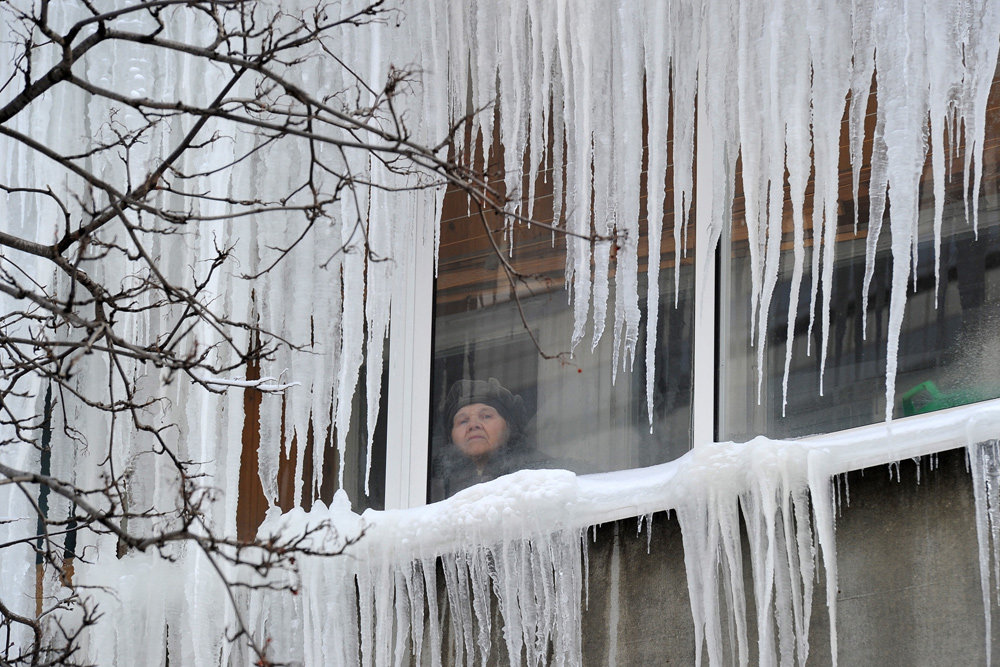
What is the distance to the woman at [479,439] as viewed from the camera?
478 cm

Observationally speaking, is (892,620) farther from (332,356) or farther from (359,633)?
(332,356)

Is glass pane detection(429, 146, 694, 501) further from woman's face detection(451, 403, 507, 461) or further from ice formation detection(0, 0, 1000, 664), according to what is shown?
ice formation detection(0, 0, 1000, 664)

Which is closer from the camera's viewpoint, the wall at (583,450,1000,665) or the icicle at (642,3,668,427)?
the wall at (583,450,1000,665)

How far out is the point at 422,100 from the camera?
5.09 metres

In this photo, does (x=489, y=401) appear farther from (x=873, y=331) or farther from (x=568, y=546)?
(x=873, y=331)

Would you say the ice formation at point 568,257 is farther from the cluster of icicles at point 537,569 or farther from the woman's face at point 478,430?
the woman's face at point 478,430

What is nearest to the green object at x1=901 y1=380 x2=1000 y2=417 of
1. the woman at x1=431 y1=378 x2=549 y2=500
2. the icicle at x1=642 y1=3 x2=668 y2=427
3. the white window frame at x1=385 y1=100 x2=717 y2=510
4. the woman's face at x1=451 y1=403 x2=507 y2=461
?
the icicle at x1=642 y1=3 x2=668 y2=427

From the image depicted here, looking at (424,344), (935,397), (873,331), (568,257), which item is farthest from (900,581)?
(424,344)

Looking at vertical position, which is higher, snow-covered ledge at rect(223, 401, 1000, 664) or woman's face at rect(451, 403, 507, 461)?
woman's face at rect(451, 403, 507, 461)

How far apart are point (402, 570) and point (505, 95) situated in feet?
6.02

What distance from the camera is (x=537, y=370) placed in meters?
4.80

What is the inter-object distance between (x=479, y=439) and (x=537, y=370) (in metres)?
0.36

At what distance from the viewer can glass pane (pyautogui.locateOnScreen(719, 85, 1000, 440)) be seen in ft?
12.6

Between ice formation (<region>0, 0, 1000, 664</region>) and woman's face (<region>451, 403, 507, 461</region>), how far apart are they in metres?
0.35
